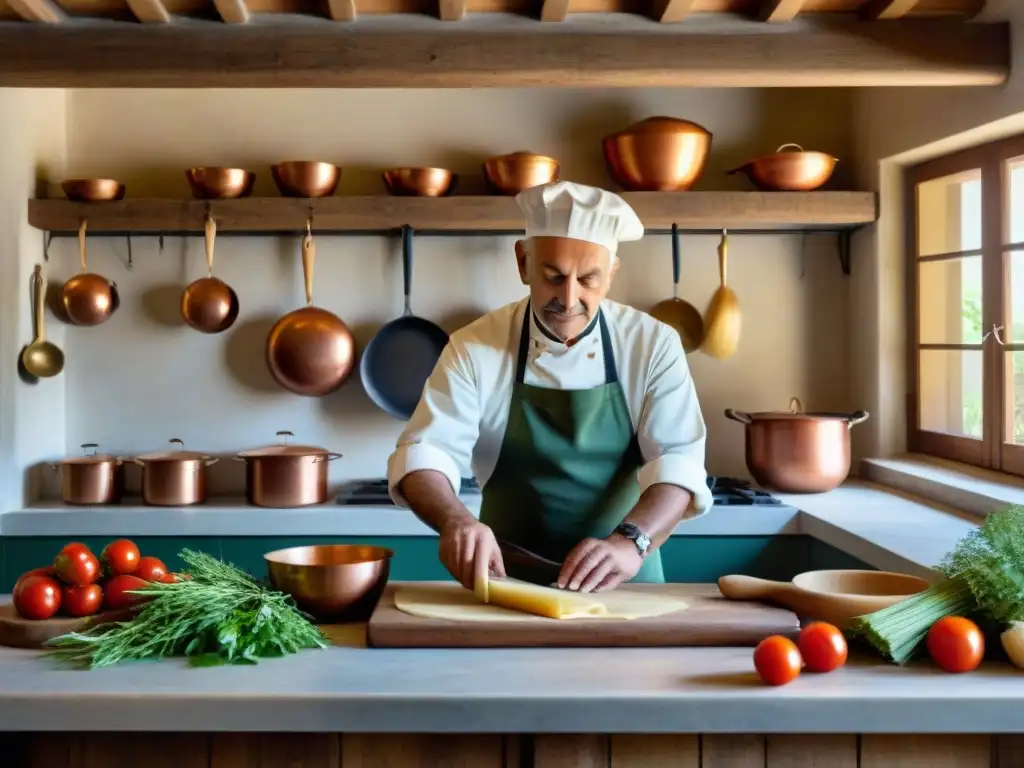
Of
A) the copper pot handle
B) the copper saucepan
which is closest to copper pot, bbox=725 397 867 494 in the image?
the copper pot handle

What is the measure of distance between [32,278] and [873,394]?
285 centimetres

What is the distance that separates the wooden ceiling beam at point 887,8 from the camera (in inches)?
106

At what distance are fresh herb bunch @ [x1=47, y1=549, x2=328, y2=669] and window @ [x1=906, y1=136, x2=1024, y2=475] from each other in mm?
2270

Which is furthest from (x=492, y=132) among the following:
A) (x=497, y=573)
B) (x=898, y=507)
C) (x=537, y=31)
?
(x=497, y=573)

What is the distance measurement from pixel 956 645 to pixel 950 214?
2.32 meters

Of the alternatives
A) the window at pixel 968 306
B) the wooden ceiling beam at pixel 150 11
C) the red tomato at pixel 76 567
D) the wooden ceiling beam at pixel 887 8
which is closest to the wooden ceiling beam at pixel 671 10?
the wooden ceiling beam at pixel 887 8

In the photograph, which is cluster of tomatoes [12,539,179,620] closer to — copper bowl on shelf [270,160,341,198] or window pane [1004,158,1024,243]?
copper bowl on shelf [270,160,341,198]

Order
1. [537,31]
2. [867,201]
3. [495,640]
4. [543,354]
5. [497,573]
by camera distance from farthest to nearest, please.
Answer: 1. [867,201]
2. [537,31]
3. [543,354]
4. [497,573]
5. [495,640]

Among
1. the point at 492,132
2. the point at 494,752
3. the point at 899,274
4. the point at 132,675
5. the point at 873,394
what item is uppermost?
the point at 492,132

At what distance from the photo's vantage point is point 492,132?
12.3 ft

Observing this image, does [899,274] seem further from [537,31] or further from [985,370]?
[537,31]

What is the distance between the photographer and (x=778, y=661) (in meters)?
1.36

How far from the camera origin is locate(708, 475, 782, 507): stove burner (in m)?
3.25

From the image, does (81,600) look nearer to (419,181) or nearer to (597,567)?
(597,567)
